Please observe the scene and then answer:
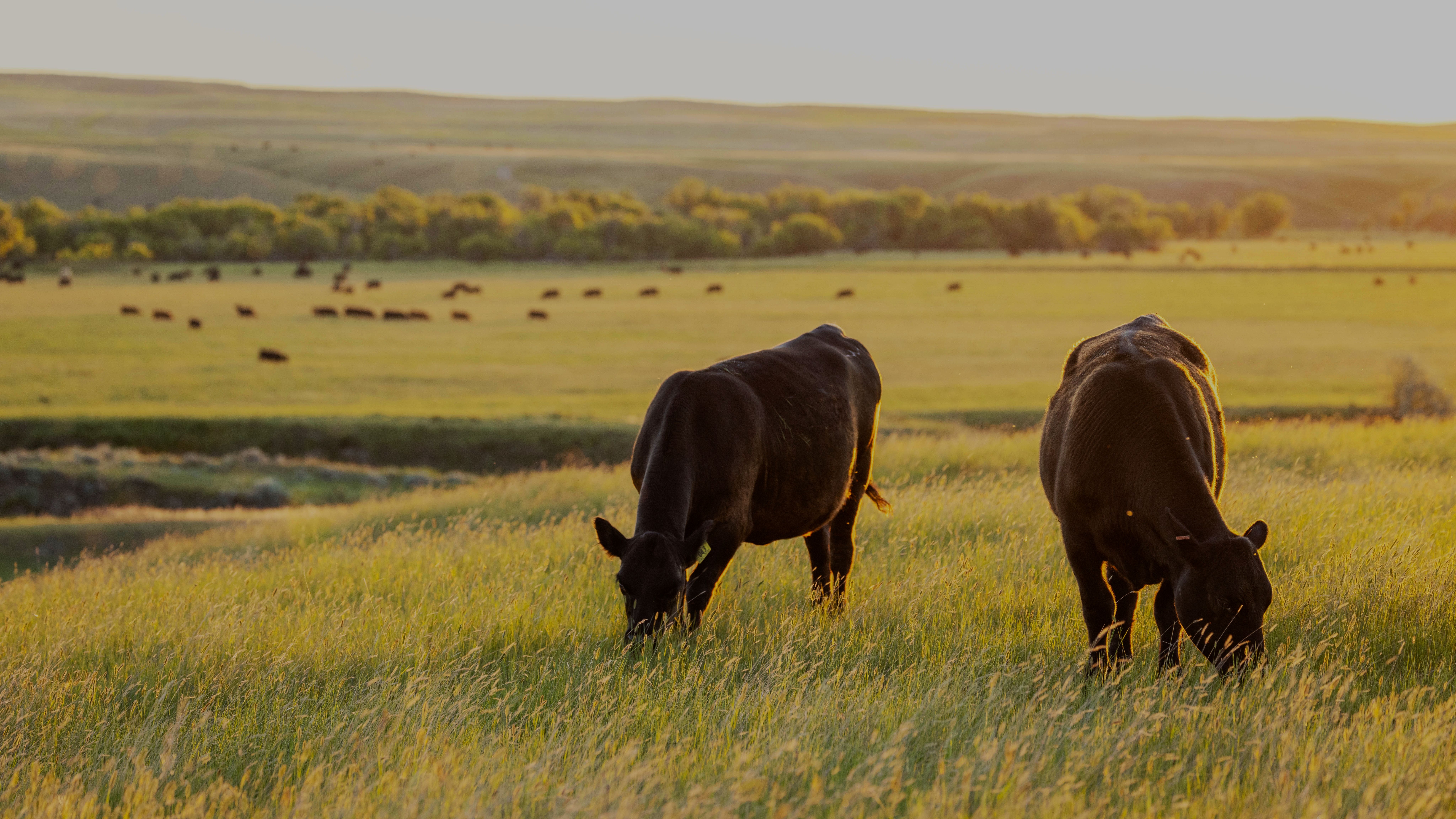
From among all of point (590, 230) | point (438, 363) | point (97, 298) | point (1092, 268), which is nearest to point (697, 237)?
point (590, 230)

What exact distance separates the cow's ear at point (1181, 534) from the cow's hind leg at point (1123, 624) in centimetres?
79

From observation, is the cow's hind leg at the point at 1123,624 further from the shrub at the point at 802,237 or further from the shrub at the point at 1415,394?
the shrub at the point at 802,237

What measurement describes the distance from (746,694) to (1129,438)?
2.60m

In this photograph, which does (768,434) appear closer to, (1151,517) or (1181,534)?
(1151,517)

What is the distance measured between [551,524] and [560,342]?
45.0 m

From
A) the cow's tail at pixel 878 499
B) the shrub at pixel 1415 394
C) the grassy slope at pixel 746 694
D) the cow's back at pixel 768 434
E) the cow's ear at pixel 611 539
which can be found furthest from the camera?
the shrub at pixel 1415 394

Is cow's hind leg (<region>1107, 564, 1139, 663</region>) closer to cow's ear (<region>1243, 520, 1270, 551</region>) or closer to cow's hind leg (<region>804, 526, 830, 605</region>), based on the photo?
cow's ear (<region>1243, 520, 1270, 551</region>)

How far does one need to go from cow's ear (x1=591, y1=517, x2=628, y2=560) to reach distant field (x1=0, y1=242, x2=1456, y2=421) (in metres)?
31.1

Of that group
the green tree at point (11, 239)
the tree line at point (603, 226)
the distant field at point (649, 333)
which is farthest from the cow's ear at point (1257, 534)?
→ the green tree at point (11, 239)

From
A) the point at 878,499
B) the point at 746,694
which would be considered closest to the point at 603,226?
the point at 878,499

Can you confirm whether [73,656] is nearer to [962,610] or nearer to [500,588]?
[500,588]

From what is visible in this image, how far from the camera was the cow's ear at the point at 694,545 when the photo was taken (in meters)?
6.59

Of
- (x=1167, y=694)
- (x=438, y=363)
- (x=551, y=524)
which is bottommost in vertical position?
(x=438, y=363)

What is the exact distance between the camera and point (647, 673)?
6.09m
